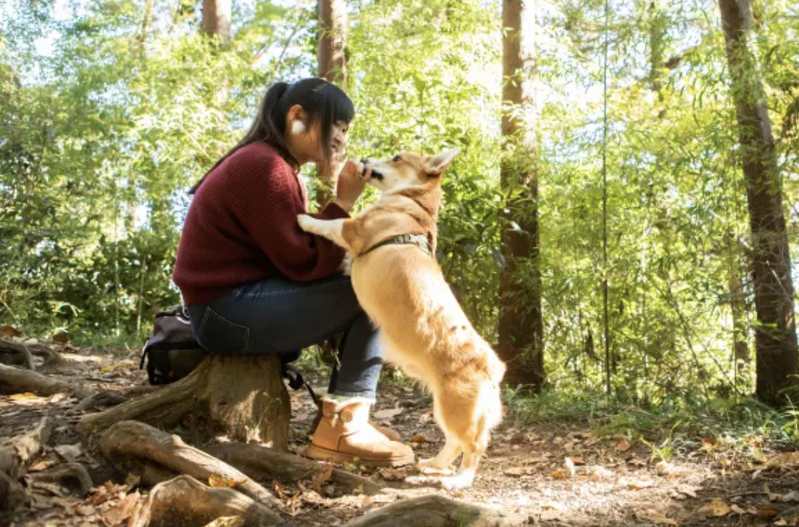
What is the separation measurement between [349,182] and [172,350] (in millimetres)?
1069

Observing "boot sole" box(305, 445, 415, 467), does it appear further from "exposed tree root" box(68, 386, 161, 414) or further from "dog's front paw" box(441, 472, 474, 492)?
"exposed tree root" box(68, 386, 161, 414)

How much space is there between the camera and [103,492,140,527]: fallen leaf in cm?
208

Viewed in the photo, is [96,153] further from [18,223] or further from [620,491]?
[620,491]

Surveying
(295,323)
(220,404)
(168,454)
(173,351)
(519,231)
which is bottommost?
(168,454)

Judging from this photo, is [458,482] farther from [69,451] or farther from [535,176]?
[535,176]

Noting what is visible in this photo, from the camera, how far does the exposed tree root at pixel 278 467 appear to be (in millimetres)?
2611

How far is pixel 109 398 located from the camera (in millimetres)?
3125

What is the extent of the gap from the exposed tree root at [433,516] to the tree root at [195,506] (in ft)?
1.03

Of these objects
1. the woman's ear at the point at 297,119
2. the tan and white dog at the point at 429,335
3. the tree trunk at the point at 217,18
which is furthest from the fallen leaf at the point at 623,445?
the tree trunk at the point at 217,18

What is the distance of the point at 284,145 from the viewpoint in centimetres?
290

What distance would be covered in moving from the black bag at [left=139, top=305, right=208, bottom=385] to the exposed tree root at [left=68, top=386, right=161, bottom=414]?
0.11 meters

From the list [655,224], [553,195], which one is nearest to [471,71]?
[553,195]

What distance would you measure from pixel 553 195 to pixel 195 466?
337 centimetres

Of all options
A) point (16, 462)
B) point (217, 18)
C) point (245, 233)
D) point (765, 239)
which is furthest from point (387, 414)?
point (217, 18)
